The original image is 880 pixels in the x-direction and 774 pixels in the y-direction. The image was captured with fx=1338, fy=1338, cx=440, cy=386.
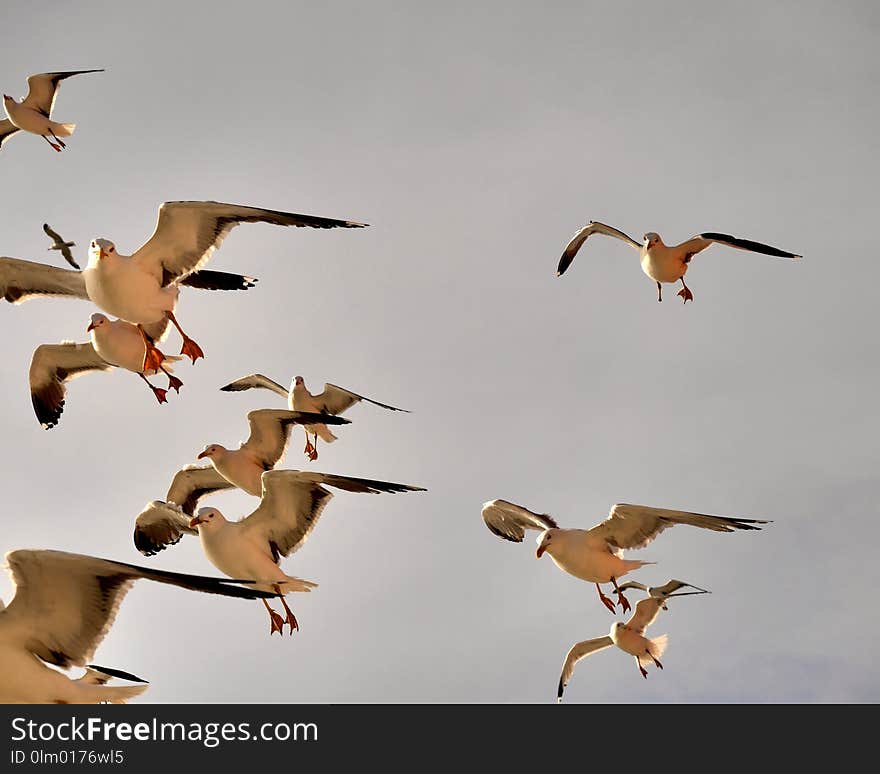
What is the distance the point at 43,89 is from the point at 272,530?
952 centimetres

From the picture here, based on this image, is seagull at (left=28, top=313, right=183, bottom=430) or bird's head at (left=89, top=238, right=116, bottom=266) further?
seagull at (left=28, top=313, right=183, bottom=430)

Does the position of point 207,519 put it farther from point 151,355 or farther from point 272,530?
point 151,355

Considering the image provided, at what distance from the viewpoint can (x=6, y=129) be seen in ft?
67.5

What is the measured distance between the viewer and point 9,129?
20.6 meters

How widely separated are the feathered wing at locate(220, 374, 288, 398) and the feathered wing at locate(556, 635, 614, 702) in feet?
18.4

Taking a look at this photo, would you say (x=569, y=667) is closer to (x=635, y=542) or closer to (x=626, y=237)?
(x=635, y=542)

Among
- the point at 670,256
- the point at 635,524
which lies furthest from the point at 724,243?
the point at 635,524

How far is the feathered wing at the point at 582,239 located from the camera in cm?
1934

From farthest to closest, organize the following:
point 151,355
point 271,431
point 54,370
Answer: point 54,370
point 271,431
point 151,355

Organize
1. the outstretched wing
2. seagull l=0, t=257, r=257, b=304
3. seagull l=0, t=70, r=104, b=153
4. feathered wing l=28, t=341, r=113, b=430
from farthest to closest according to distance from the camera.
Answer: seagull l=0, t=70, r=104, b=153, feathered wing l=28, t=341, r=113, b=430, the outstretched wing, seagull l=0, t=257, r=257, b=304

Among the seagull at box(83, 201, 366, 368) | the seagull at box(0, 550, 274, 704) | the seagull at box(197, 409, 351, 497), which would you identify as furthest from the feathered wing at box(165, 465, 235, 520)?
the seagull at box(0, 550, 274, 704)

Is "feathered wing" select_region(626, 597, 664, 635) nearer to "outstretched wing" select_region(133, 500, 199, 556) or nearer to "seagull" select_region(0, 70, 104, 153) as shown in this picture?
"outstretched wing" select_region(133, 500, 199, 556)

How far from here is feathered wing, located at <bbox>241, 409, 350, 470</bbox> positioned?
16.5 metres

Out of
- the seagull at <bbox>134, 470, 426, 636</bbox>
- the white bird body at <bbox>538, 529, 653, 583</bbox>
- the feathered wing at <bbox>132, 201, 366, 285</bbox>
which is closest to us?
the feathered wing at <bbox>132, 201, 366, 285</bbox>
